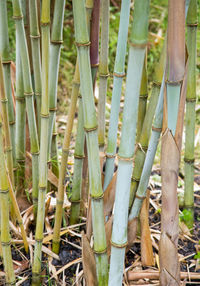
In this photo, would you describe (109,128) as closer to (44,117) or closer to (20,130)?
(44,117)

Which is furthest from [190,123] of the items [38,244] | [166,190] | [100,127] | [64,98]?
[64,98]

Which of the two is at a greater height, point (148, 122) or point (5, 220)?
point (148, 122)

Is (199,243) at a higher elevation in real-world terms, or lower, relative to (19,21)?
lower

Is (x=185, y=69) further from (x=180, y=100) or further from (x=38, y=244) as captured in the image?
(x=38, y=244)

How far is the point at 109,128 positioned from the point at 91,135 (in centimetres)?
12

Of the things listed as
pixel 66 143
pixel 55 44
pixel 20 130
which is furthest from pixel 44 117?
pixel 20 130

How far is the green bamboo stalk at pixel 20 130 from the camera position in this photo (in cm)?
105

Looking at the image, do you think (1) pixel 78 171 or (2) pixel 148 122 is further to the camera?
(1) pixel 78 171

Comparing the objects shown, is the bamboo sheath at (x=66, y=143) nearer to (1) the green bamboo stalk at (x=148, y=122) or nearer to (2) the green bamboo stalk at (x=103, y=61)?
(2) the green bamboo stalk at (x=103, y=61)

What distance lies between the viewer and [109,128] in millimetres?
823

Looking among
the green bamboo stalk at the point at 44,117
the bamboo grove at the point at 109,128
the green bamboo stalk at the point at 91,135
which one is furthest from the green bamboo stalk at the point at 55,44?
the green bamboo stalk at the point at 91,135

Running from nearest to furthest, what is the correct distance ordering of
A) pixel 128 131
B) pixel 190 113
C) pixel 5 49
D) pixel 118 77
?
pixel 128 131 < pixel 118 77 < pixel 5 49 < pixel 190 113

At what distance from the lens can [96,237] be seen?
77 cm

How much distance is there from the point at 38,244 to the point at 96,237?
189mm
